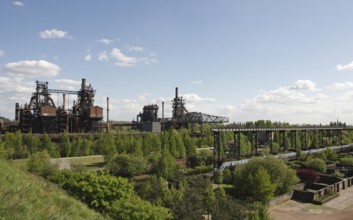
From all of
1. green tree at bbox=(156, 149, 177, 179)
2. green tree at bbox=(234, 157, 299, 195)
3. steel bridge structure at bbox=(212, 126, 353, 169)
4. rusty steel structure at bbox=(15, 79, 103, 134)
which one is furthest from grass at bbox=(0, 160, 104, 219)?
rusty steel structure at bbox=(15, 79, 103, 134)

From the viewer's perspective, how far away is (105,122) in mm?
106938

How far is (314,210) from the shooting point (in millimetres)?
39625

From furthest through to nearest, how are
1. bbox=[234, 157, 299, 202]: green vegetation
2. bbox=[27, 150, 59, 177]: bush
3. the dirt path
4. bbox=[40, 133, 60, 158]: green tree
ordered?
bbox=[40, 133, 60, 158]: green tree, bbox=[27, 150, 59, 177]: bush, bbox=[234, 157, 299, 202]: green vegetation, the dirt path

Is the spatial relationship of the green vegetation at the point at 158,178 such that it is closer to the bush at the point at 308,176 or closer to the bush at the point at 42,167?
the bush at the point at 42,167

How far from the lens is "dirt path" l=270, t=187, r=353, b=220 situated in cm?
3682

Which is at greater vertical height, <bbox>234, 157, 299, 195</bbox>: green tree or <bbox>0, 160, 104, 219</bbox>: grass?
<bbox>0, 160, 104, 219</bbox>: grass

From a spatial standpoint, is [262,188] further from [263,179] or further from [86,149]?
[86,149]

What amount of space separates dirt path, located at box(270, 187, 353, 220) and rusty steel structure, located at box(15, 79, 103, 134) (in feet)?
216

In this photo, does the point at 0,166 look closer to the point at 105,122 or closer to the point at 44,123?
the point at 44,123

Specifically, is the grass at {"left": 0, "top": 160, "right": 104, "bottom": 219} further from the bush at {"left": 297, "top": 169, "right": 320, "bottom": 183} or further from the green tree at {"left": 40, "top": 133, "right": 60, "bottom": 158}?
the green tree at {"left": 40, "top": 133, "right": 60, "bottom": 158}

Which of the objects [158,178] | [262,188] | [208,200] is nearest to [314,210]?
[262,188]

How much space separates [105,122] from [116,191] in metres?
81.0

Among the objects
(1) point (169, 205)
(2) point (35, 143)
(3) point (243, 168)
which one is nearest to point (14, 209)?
(1) point (169, 205)

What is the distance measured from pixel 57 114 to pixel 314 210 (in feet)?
238
